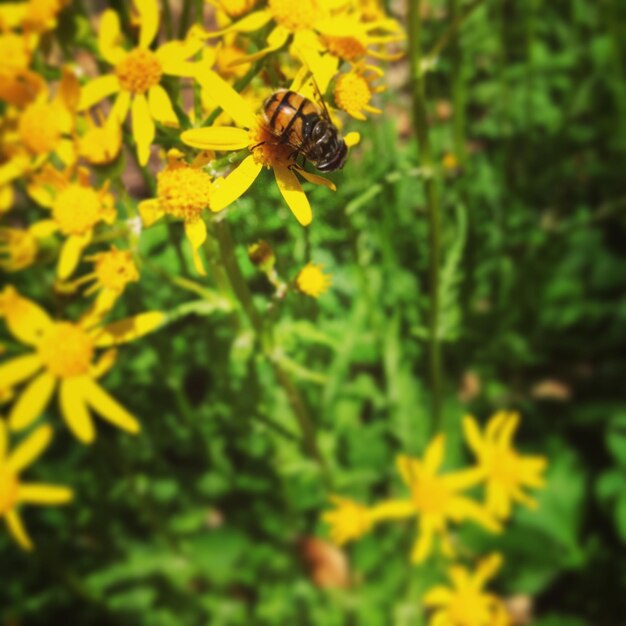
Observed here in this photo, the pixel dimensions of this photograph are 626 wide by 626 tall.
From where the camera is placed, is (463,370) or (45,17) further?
(463,370)

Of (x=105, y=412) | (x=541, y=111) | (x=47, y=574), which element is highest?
(x=541, y=111)

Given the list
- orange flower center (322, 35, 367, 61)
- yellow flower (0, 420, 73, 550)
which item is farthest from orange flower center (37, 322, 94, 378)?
orange flower center (322, 35, 367, 61)

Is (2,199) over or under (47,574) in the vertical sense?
over

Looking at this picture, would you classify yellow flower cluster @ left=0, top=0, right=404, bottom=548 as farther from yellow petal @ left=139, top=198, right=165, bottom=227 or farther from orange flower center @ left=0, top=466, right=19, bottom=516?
orange flower center @ left=0, top=466, right=19, bottom=516

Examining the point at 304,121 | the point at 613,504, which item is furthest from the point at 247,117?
the point at 613,504

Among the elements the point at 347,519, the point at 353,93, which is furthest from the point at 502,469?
the point at 353,93

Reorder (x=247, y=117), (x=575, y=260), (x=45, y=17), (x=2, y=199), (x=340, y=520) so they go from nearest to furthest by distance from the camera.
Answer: (x=247, y=117)
(x=45, y=17)
(x=2, y=199)
(x=340, y=520)
(x=575, y=260)

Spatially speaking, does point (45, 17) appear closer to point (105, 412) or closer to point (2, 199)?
point (2, 199)

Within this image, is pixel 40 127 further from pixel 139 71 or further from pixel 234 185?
pixel 234 185
